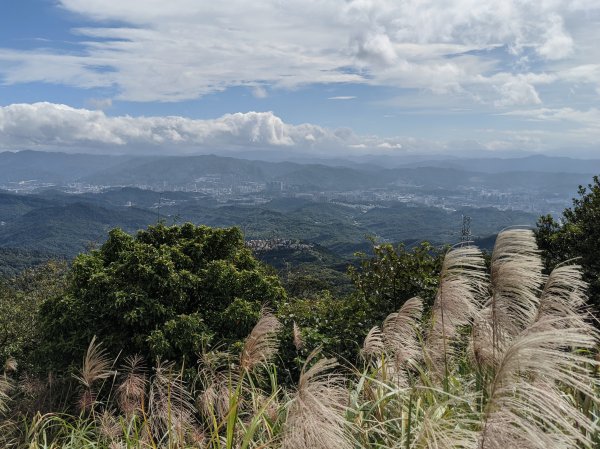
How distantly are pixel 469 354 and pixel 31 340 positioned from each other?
1407 centimetres

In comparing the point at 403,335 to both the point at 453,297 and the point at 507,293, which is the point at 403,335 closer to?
the point at 453,297

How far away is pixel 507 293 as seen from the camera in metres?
2.86

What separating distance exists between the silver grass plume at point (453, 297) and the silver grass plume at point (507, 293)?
6.0 inches

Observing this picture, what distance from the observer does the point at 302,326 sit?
8992 mm

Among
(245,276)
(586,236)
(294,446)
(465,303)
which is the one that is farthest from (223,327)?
(586,236)

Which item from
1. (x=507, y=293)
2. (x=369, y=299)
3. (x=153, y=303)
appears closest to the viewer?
(x=507, y=293)

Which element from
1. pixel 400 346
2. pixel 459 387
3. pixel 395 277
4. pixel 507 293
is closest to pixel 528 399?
Result: pixel 507 293

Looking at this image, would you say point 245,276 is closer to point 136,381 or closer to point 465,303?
point 136,381

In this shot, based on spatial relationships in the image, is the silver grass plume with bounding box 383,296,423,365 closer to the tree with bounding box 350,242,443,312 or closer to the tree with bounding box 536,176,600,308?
the tree with bounding box 350,242,443,312

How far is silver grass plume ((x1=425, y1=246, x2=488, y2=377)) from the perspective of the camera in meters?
2.93

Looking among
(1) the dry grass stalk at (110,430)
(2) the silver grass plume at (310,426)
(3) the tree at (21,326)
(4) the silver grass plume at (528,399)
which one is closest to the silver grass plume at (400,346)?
(2) the silver grass plume at (310,426)

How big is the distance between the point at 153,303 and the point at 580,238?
427 inches

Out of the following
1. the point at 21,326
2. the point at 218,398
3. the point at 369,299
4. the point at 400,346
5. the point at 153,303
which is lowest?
the point at 21,326

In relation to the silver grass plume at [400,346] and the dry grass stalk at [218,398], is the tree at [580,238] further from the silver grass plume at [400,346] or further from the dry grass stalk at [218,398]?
the dry grass stalk at [218,398]
